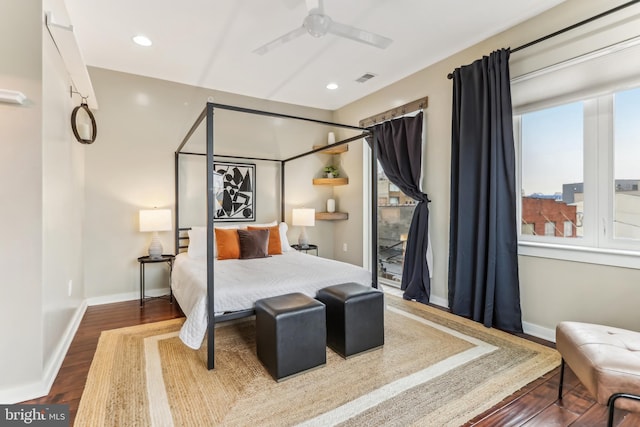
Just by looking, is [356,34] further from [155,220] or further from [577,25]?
[155,220]

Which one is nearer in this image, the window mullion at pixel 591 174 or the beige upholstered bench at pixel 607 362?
the beige upholstered bench at pixel 607 362

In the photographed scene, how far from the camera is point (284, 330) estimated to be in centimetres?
206

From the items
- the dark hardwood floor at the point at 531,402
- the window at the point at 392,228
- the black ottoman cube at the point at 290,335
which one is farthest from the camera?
the window at the point at 392,228

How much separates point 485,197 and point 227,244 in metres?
2.77

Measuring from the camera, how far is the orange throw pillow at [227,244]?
364 centimetres

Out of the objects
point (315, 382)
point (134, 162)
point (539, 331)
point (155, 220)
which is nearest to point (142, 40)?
point (134, 162)

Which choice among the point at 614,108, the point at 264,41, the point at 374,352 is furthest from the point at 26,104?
the point at 614,108

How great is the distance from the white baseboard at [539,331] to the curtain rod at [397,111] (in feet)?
8.27

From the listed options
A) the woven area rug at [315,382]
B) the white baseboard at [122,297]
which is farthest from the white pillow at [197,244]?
the woven area rug at [315,382]

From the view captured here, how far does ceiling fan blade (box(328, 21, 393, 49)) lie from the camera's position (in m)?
2.32

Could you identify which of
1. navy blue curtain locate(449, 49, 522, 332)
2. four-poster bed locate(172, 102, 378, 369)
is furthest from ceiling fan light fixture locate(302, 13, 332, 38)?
navy blue curtain locate(449, 49, 522, 332)

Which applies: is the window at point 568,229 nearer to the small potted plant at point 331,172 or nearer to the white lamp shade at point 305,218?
the white lamp shade at point 305,218

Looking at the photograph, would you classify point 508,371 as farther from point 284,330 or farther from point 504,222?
point 284,330

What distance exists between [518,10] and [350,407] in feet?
10.8
